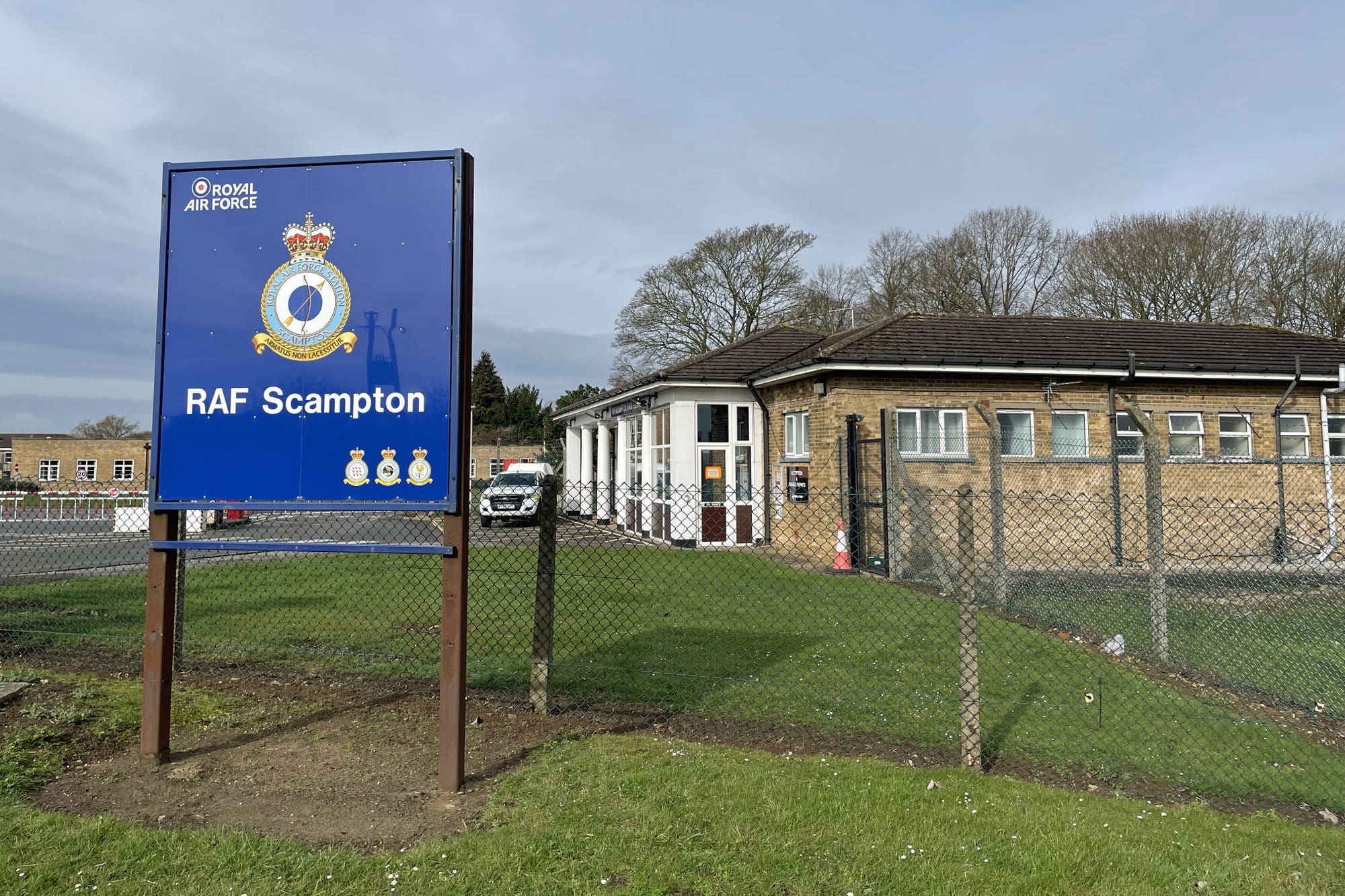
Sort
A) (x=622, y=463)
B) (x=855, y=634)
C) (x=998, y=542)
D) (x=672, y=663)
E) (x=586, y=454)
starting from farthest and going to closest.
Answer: (x=586, y=454) < (x=622, y=463) < (x=998, y=542) < (x=855, y=634) < (x=672, y=663)

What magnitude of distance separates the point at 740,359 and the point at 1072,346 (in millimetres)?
6476

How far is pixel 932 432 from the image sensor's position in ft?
46.5

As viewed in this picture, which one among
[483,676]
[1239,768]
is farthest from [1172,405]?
[483,676]

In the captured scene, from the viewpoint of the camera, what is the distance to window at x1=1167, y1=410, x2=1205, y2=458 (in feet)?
49.6

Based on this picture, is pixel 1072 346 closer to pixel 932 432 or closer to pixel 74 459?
pixel 932 432

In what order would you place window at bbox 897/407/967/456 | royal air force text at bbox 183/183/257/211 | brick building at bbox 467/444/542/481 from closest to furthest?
royal air force text at bbox 183/183/257/211 < window at bbox 897/407/967/456 < brick building at bbox 467/444/542/481

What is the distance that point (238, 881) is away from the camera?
2.98m

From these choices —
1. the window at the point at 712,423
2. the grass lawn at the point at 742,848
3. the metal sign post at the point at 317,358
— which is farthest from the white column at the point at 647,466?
the grass lawn at the point at 742,848

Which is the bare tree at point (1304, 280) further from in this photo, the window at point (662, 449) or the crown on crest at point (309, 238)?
the crown on crest at point (309, 238)

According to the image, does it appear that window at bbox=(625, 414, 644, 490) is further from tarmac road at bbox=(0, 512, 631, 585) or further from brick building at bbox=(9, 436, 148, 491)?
brick building at bbox=(9, 436, 148, 491)

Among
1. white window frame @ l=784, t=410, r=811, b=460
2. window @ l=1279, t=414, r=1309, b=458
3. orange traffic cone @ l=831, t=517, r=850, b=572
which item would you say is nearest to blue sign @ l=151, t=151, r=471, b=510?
orange traffic cone @ l=831, t=517, r=850, b=572

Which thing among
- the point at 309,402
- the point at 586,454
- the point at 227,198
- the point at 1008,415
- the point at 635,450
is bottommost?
the point at 309,402

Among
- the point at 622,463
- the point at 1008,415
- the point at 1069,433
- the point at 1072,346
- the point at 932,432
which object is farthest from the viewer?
the point at 622,463

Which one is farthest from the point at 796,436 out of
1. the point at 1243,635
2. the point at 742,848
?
the point at 742,848
